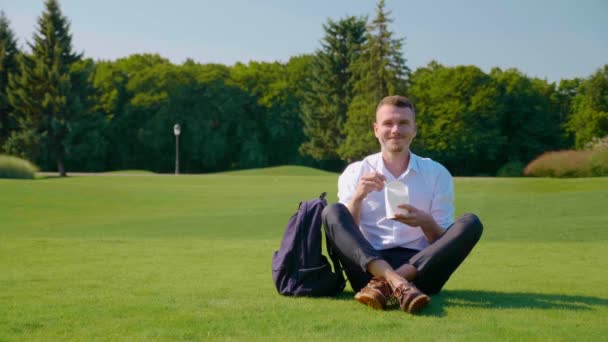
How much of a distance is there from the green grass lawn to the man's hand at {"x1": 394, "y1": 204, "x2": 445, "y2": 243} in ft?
1.47

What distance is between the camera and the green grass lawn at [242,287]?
12.6 ft

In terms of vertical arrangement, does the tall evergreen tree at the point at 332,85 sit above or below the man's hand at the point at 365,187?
above

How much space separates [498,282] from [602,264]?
2059mm

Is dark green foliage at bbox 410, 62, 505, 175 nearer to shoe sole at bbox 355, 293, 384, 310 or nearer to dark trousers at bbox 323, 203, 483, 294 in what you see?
dark trousers at bbox 323, 203, 483, 294

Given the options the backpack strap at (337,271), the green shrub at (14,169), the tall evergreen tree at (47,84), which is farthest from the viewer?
the tall evergreen tree at (47,84)

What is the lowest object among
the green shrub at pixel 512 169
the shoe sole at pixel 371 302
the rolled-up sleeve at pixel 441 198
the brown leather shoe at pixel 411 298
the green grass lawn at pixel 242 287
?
the green shrub at pixel 512 169

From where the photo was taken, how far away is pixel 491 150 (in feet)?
186

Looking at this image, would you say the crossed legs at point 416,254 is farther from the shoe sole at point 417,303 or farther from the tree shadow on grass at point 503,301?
the shoe sole at point 417,303

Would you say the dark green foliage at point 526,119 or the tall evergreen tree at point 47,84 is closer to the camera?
the tall evergreen tree at point 47,84

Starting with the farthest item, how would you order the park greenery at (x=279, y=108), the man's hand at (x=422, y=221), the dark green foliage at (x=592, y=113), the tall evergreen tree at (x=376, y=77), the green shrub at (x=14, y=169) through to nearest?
1. the dark green foliage at (x=592, y=113)
2. the tall evergreen tree at (x=376, y=77)
3. the park greenery at (x=279, y=108)
4. the green shrub at (x=14, y=169)
5. the man's hand at (x=422, y=221)

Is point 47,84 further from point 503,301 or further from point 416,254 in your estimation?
point 503,301

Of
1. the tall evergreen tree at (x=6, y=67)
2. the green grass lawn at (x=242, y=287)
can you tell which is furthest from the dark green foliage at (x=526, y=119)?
the green grass lawn at (x=242, y=287)

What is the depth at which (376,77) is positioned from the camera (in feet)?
169

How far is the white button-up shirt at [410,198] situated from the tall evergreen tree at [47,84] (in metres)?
46.1
